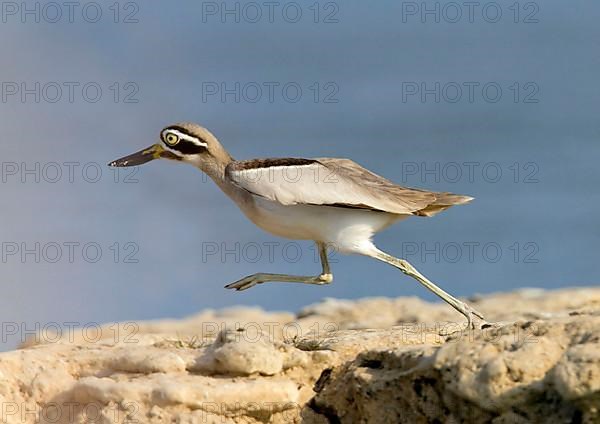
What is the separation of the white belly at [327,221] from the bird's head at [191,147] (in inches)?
46.6

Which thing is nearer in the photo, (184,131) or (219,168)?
(219,168)

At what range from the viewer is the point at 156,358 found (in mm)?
8711

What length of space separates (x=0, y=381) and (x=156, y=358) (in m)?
1.36

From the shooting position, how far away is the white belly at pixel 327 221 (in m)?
11.6


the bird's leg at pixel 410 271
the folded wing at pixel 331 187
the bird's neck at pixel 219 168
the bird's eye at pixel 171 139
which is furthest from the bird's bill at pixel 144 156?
the bird's leg at pixel 410 271

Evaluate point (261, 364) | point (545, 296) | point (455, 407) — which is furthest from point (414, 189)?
point (545, 296)

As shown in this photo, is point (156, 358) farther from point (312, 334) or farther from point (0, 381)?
point (312, 334)

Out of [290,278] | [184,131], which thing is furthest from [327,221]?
[184,131]

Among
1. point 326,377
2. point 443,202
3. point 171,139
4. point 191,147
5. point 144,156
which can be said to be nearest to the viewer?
point 326,377

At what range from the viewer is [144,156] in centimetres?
1368

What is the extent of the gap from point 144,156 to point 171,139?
65 centimetres

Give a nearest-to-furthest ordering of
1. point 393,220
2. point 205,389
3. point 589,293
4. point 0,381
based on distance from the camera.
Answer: point 205,389, point 0,381, point 393,220, point 589,293

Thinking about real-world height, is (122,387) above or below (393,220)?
below

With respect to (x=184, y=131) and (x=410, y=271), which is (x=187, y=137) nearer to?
(x=184, y=131)
